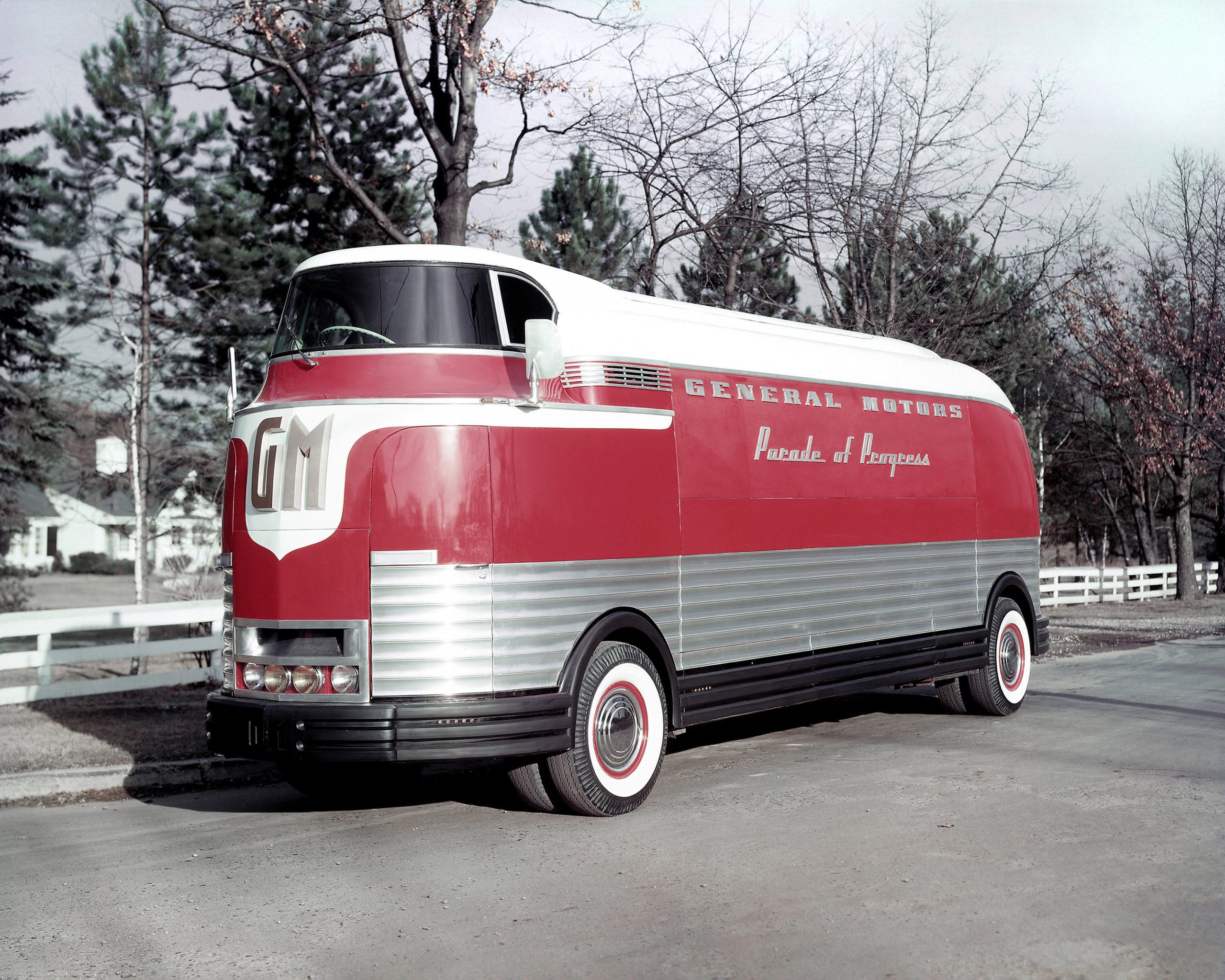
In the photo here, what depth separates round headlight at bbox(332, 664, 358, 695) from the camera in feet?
22.9

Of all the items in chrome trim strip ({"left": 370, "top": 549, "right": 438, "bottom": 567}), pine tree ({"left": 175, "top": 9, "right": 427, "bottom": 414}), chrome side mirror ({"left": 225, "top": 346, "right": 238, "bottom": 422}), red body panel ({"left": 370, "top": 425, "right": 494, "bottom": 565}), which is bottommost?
chrome trim strip ({"left": 370, "top": 549, "right": 438, "bottom": 567})

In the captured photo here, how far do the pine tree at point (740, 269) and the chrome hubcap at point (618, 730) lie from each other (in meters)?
8.70

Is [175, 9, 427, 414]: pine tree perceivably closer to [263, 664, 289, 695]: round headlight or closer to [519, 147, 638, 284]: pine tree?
[519, 147, 638, 284]: pine tree

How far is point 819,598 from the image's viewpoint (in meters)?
9.65

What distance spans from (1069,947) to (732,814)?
111 inches

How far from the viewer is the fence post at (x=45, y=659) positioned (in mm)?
12094

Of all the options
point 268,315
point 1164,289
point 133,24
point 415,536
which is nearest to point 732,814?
point 415,536

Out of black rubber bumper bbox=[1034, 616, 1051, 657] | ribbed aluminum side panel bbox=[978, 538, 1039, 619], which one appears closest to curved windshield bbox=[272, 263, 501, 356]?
ribbed aluminum side panel bbox=[978, 538, 1039, 619]

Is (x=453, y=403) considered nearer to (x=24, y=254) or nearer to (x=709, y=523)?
(x=709, y=523)

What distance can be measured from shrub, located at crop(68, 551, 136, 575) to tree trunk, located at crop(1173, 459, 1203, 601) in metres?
53.9

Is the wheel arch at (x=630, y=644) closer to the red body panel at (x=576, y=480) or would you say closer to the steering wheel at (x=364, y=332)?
the red body panel at (x=576, y=480)

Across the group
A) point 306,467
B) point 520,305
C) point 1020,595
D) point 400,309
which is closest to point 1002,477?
point 1020,595

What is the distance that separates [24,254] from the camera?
28.4 metres

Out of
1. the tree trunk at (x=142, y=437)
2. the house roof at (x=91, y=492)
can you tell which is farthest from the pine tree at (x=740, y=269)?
the house roof at (x=91, y=492)
